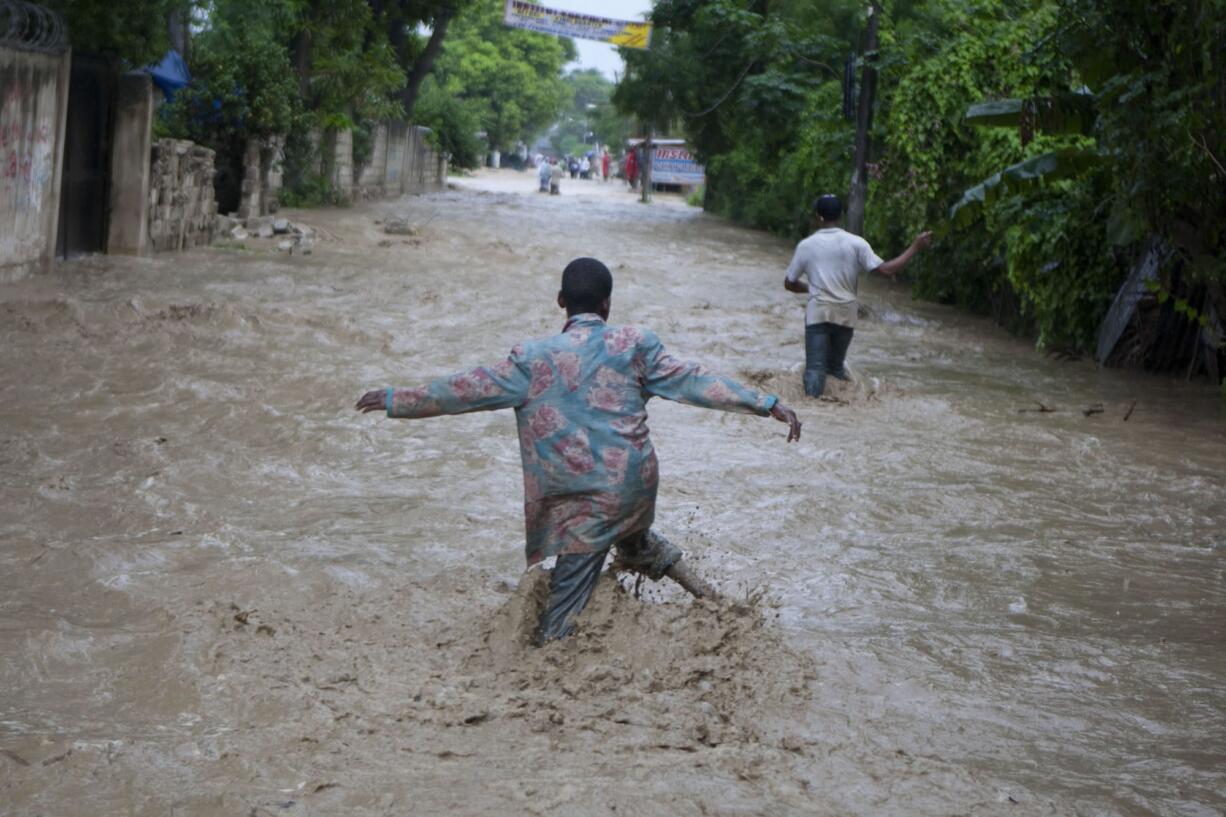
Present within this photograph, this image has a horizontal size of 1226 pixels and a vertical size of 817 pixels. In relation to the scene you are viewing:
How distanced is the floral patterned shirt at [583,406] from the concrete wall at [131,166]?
1349 cm

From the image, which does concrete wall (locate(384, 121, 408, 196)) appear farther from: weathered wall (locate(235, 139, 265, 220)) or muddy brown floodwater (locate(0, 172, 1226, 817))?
muddy brown floodwater (locate(0, 172, 1226, 817))

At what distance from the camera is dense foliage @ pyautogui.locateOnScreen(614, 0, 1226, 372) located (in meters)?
10.8

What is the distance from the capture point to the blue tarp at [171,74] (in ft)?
68.1

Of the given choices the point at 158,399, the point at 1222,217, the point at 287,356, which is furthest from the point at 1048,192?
the point at 158,399

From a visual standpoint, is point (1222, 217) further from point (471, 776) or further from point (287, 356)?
point (471, 776)

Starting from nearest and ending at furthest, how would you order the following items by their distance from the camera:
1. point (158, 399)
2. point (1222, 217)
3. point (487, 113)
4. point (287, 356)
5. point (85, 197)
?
point (158, 399), point (1222, 217), point (287, 356), point (85, 197), point (487, 113)

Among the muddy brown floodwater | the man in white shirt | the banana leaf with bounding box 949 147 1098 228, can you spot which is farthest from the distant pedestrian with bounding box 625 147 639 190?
the man in white shirt

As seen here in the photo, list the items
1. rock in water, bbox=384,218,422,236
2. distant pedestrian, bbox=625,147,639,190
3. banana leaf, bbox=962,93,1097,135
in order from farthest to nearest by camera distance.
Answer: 1. distant pedestrian, bbox=625,147,639,190
2. rock in water, bbox=384,218,422,236
3. banana leaf, bbox=962,93,1097,135

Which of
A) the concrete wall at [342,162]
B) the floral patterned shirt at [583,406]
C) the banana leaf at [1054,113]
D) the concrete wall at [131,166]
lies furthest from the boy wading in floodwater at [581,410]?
the concrete wall at [342,162]

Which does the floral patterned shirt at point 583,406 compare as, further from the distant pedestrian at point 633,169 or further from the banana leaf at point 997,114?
the distant pedestrian at point 633,169

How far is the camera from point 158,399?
32.6 feet

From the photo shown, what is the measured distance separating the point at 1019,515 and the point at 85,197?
1268 cm

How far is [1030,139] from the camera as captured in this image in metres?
A: 12.5

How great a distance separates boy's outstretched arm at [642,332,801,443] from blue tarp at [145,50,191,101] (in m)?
17.2
